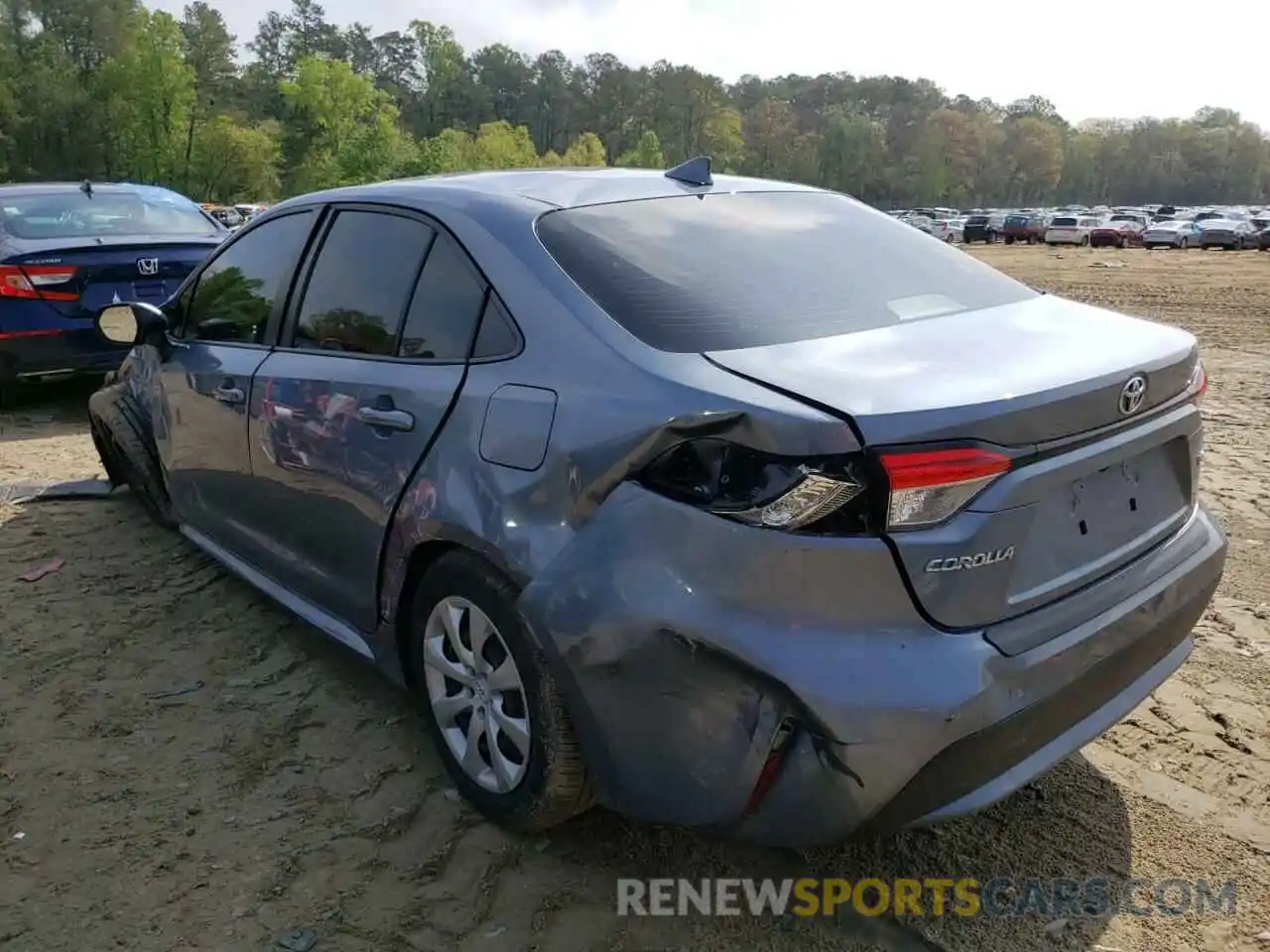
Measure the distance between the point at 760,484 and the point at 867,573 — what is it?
258 mm

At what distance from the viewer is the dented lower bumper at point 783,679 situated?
183 cm

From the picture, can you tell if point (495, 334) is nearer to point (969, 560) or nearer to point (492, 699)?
point (492, 699)

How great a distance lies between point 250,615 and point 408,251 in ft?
5.93

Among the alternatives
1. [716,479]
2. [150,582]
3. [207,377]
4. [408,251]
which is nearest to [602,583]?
[716,479]

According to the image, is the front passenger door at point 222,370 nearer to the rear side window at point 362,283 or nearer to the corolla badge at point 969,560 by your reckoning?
the rear side window at point 362,283

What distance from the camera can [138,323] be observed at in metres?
4.00

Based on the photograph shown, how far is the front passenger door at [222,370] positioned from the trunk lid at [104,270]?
3.00 metres

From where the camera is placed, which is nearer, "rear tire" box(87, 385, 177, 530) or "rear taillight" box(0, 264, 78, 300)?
"rear tire" box(87, 385, 177, 530)

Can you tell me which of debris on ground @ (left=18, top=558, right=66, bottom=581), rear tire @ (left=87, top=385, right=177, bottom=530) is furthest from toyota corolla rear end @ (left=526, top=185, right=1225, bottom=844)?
debris on ground @ (left=18, top=558, right=66, bottom=581)

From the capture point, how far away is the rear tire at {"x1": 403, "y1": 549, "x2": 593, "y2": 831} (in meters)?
2.28

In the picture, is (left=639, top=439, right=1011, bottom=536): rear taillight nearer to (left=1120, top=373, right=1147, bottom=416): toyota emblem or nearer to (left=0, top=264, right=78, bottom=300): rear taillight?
(left=1120, top=373, right=1147, bottom=416): toyota emblem

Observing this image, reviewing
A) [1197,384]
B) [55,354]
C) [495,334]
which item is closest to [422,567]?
[495,334]

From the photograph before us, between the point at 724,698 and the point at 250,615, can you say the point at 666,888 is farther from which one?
the point at 250,615

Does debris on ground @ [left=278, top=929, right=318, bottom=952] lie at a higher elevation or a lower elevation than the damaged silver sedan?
lower
